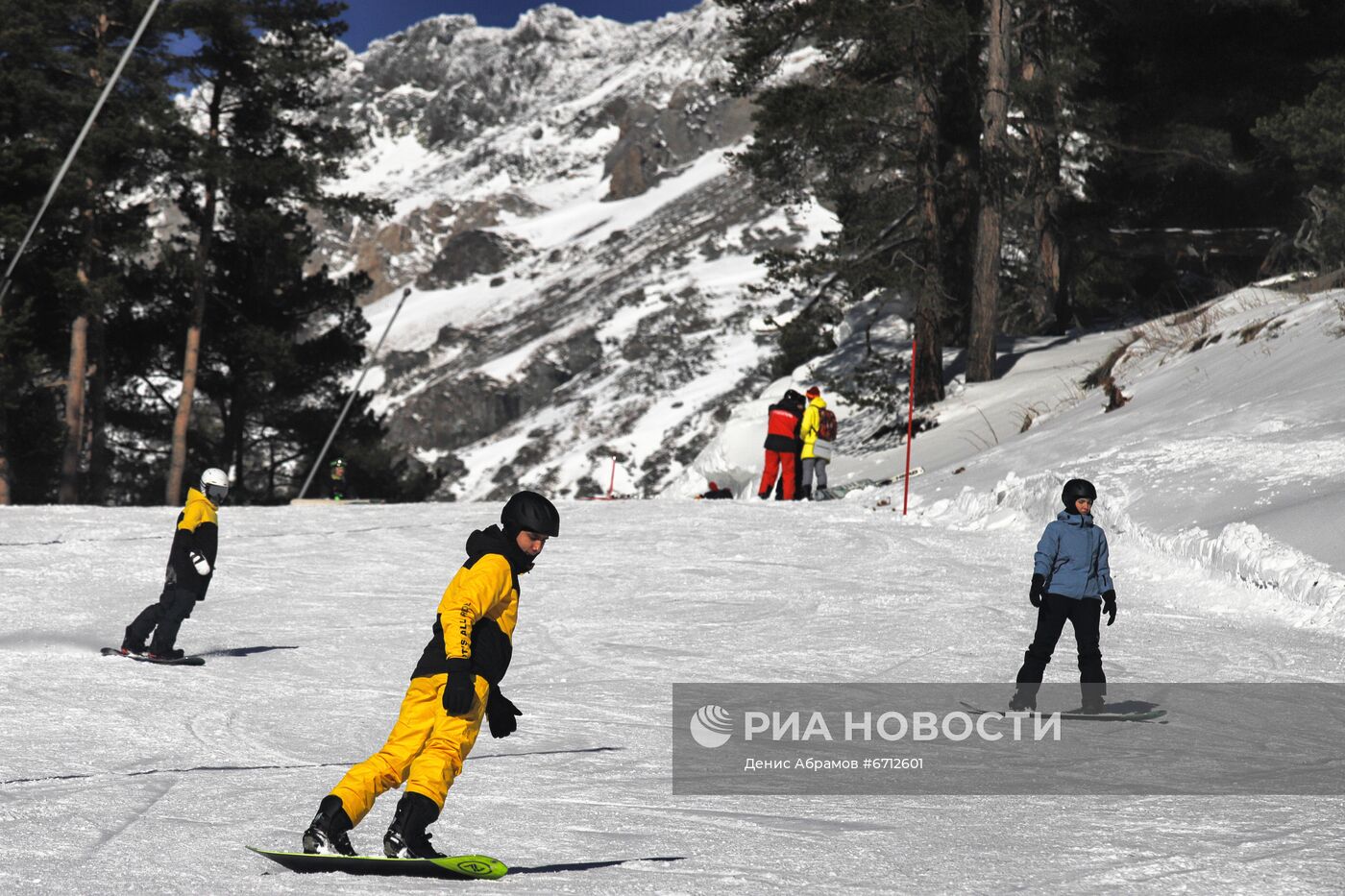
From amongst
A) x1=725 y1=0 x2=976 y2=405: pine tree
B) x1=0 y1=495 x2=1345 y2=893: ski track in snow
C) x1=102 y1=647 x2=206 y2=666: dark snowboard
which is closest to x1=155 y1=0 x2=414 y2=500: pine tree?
x1=725 y1=0 x2=976 y2=405: pine tree

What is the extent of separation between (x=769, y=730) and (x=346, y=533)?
430 inches

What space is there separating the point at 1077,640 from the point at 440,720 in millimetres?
5235

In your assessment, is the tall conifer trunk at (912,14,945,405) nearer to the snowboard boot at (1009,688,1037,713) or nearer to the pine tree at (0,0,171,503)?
the pine tree at (0,0,171,503)

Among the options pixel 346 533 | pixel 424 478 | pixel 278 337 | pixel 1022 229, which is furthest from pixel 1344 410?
pixel 424 478

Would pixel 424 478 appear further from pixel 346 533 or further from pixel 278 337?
pixel 346 533

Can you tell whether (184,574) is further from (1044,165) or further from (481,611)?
(1044,165)

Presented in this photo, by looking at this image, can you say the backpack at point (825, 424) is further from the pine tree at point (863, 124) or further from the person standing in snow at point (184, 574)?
the person standing in snow at point (184, 574)

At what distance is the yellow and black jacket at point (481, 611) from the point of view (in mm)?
5234

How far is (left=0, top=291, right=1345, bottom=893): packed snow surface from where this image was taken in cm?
578

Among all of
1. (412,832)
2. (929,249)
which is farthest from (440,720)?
(929,249)

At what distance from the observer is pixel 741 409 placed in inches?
1245

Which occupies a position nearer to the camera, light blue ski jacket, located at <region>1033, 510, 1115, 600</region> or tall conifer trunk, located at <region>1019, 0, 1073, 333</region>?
light blue ski jacket, located at <region>1033, 510, 1115, 600</region>

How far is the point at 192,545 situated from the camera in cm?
1080

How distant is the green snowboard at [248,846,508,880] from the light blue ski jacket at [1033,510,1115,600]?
5.00 m
